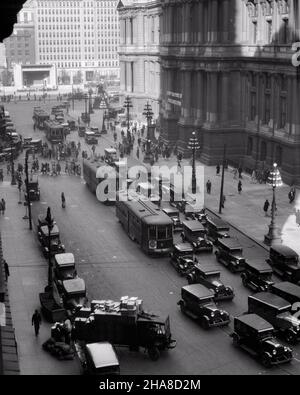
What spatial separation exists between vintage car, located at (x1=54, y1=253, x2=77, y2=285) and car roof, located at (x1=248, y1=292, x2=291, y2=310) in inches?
463

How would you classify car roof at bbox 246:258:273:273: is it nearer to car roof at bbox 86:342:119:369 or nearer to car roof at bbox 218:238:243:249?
car roof at bbox 218:238:243:249

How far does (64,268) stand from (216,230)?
13073mm

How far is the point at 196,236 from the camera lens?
47969mm

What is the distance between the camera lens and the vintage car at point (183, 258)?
140 ft

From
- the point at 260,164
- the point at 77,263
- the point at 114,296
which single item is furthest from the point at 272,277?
the point at 260,164

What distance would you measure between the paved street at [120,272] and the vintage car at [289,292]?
218 cm

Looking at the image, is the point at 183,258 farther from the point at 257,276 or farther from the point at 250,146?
the point at 250,146

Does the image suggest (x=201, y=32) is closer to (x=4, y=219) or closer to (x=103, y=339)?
(x=4, y=219)

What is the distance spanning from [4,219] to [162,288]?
69.5 ft

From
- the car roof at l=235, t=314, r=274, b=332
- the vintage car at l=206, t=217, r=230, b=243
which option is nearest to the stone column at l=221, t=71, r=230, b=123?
the vintage car at l=206, t=217, r=230, b=243

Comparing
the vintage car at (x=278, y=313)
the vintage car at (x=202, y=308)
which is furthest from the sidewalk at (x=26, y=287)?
the vintage car at (x=278, y=313)

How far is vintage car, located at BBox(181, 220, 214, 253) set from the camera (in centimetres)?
4719
